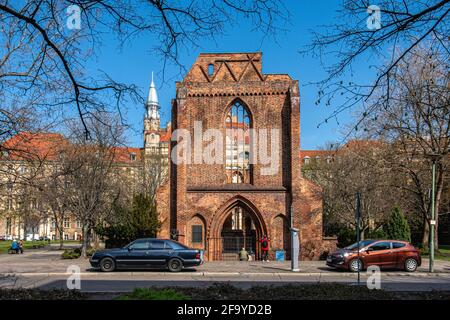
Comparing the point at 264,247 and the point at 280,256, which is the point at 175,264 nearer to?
the point at 264,247

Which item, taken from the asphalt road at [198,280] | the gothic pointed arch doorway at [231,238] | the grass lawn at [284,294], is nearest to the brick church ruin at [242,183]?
the gothic pointed arch doorway at [231,238]

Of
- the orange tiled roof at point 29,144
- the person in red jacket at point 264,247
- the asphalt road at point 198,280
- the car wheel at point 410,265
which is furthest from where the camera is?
the person in red jacket at point 264,247

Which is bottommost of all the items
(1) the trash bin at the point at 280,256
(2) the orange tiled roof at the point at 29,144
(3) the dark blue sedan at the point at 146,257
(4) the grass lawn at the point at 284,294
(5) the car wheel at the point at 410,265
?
(1) the trash bin at the point at 280,256

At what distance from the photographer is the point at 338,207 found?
41156mm

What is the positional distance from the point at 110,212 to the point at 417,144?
1925 cm

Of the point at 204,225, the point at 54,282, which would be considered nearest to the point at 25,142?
the point at 54,282

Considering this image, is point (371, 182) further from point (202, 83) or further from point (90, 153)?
point (90, 153)

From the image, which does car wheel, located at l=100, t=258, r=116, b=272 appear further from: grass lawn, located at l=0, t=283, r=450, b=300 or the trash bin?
the trash bin

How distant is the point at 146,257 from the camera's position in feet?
63.4

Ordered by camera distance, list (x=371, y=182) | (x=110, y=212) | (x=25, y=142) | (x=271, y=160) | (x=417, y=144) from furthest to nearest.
Answer: 1. (x=371, y=182)
2. (x=110, y=212)
3. (x=271, y=160)
4. (x=417, y=144)
5. (x=25, y=142)

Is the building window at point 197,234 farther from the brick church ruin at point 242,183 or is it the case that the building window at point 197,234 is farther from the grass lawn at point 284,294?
the grass lawn at point 284,294

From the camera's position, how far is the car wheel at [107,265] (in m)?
19.2

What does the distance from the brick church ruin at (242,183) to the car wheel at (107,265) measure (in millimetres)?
7825

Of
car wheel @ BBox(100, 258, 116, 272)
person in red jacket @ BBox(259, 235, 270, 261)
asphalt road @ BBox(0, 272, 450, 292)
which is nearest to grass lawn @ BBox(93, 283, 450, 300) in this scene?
asphalt road @ BBox(0, 272, 450, 292)
